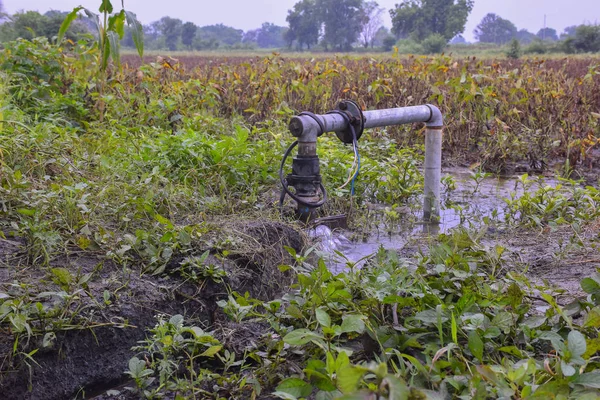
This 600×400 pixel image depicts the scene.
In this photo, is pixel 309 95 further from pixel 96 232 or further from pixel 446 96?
pixel 96 232

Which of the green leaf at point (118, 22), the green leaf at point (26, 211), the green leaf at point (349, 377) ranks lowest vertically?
the green leaf at point (26, 211)

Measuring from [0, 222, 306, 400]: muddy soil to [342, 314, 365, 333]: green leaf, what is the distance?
2.02 ft

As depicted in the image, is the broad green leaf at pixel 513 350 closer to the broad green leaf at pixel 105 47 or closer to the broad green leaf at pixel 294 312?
the broad green leaf at pixel 294 312

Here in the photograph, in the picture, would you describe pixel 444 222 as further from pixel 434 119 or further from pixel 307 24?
pixel 307 24

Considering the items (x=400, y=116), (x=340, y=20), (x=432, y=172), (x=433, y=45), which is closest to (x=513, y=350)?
(x=400, y=116)

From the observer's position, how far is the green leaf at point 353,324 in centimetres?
162

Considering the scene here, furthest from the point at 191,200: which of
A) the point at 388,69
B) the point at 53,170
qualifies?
the point at 388,69

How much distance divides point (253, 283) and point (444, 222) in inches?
79.1

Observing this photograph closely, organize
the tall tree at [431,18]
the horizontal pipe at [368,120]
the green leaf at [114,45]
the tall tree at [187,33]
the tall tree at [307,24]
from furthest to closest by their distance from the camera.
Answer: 1. the tall tree at [307,24]
2. the tall tree at [187,33]
3. the tall tree at [431,18]
4. the green leaf at [114,45]
5. the horizontal pipe at [368,120]

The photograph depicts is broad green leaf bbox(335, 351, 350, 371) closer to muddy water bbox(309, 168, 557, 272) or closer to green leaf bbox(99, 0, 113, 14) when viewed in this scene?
muddy water bbox(309, 168, 557, 272)

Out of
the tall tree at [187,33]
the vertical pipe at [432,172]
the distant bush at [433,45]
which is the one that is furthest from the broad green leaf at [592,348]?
the tall tree at [187,33]

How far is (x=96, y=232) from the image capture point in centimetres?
271

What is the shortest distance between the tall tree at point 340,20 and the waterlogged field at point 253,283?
82.7 m

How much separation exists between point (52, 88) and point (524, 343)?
5.61 metres
